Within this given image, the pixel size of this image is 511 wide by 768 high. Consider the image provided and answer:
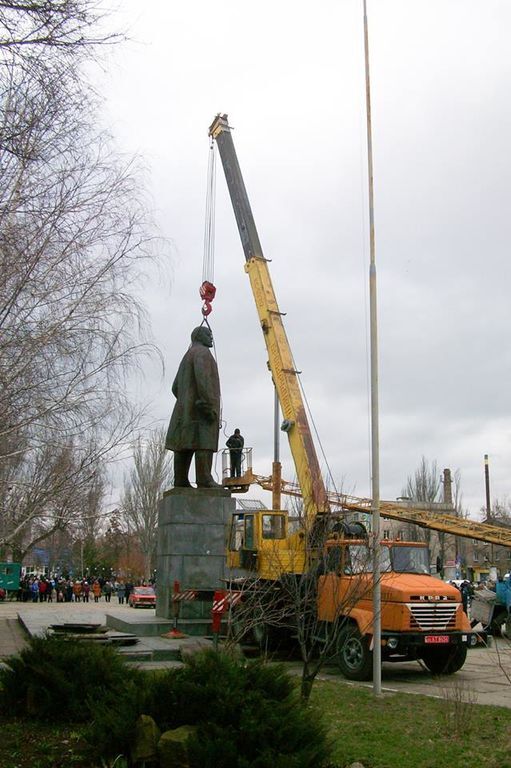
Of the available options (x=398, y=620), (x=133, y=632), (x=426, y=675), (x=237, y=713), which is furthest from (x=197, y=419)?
(x=237, y=713)

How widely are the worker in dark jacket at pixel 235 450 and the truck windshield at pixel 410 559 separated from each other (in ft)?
26.1

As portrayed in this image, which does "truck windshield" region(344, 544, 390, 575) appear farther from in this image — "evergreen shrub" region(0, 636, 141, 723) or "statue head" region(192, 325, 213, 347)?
"statue head" region(192, 325, 213, 347)

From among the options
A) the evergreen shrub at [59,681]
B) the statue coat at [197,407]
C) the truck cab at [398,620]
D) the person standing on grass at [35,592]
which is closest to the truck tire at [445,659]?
the truck cab at [398,620]

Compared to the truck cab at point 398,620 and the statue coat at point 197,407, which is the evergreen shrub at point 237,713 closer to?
the truck cab at point 398,620

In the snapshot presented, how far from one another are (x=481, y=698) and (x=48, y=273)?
343 inches

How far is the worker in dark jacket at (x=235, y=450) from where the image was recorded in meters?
22.9

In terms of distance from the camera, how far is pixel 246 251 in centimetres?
2450

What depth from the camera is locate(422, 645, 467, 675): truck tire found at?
14516 mm

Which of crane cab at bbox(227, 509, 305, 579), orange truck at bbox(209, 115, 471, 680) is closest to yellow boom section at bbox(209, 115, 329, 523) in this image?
orange truck at bbox(209, 115, 471, 680)

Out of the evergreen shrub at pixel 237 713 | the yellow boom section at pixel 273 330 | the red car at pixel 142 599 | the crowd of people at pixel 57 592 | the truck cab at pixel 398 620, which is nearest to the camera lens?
the evergreen shrub at pixel 237 713

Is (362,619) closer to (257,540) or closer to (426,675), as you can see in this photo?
(426,675)

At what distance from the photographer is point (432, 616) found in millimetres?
14211

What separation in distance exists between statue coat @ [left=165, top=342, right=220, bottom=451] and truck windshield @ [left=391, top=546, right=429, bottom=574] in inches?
184

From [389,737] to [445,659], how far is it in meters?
6.75
